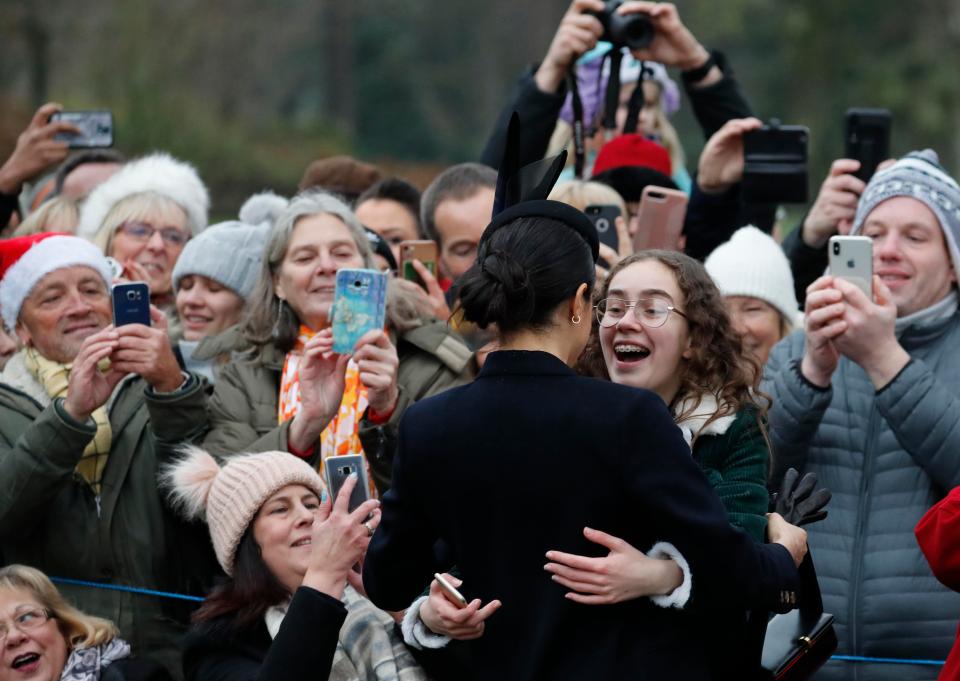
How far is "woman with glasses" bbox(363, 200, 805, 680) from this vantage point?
339cm

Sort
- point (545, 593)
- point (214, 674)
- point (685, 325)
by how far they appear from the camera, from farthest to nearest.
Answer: point (214, 674) < point (685, 325) < point (545, 593)

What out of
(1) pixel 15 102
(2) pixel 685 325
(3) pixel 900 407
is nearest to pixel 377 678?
(2) pixel 685 325

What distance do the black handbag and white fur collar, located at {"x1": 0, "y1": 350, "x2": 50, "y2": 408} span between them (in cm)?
266

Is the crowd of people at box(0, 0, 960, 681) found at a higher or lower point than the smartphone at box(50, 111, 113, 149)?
lower

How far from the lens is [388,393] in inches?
197

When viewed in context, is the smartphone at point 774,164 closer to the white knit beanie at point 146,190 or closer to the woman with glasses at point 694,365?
the woman with glasses at point 694,365

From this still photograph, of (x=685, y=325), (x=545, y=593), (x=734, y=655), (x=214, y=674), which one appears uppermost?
(x=685, y=325)

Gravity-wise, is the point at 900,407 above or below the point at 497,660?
above

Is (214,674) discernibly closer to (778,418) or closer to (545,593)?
(545,593)

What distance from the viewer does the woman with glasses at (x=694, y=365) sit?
390 cm

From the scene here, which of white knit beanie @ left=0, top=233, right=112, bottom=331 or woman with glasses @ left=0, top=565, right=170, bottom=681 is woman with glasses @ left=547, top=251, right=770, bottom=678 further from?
white knit beanie @ left=0, top=233, right=112, bottom=331

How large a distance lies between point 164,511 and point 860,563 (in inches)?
87.3

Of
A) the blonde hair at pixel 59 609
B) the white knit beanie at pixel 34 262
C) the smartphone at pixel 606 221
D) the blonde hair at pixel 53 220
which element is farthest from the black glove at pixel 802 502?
the blonde hair at pixel 53 220

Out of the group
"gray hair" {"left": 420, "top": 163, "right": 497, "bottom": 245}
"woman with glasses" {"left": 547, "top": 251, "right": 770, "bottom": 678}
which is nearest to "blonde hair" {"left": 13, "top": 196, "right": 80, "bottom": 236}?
"gray hair" {"left": 420, "top": 163, "right": 497, "bottom": 245}
